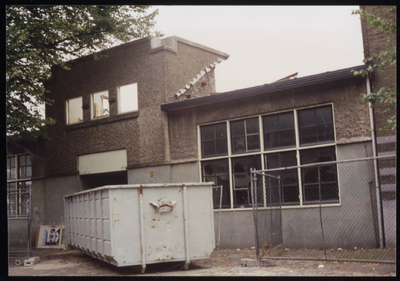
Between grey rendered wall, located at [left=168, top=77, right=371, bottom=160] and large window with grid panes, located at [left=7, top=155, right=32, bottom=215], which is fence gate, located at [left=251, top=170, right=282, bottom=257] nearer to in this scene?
grey rendered wall, located at [left=168, top=77, right=371, bottom=160]

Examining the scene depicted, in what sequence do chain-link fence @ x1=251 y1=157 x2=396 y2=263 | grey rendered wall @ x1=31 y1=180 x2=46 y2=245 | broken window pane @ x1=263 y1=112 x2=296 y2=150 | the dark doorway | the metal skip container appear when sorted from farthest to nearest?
grey rendered wall @ x1=31 y1=180 x2=46 y2=245
the dark doorway
broken window pane @ x1=263 y1=112 x2=296 y2=150
chain-link fence @ x1=251 y1=157 x2=396 y2=263
the metal skip container

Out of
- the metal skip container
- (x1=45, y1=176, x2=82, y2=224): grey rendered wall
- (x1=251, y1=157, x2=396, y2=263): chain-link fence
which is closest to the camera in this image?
the metal skip container

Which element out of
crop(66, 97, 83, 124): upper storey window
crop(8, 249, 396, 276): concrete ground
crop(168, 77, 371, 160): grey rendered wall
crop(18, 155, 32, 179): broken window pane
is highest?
crop(66, 97, 83, 124): upper storey window

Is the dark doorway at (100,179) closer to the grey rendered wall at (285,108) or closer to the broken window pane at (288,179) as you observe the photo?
the grey rendered wall at (285,108)

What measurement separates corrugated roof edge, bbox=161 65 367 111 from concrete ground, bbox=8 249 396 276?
514 cm

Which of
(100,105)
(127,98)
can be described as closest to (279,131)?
(127,98)

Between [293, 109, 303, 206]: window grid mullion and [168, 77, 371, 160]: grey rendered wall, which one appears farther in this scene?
[293, 109, 303, 206]: window grid mullion

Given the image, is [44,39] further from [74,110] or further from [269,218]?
[269,218]

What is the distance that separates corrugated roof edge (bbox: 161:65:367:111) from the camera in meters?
13.2

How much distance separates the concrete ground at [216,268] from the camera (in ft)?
30.3

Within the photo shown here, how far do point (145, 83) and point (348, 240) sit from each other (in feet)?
31.5

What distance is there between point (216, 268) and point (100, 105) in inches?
426

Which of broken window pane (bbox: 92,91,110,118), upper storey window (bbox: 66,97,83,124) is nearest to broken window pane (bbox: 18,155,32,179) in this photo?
upper storey window (bbox: 66,97,83,124)

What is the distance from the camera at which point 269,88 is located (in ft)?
47.2
